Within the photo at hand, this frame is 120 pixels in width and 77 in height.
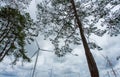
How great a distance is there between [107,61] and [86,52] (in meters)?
28.8

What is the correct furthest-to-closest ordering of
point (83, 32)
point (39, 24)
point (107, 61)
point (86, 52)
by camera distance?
1. point (107, 61)
2. point (39, 24)
3. point (83, 32)
4. point (86, 52)

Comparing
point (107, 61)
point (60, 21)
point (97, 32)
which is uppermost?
point (60, 21)

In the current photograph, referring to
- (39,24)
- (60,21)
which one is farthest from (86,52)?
(39,24)

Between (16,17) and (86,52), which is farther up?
(16,17)

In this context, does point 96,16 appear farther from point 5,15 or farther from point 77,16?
point 5,15

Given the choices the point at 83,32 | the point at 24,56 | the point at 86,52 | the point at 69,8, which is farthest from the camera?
the point at 24,56

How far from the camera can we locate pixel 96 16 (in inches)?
513

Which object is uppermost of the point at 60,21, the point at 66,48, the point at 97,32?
the point at 60,21

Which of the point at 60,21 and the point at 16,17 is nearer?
the point at 60,21

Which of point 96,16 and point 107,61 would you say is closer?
point 96,16

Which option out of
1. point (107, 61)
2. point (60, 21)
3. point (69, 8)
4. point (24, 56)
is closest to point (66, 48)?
point (60, 21)

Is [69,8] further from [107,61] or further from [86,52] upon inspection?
[107,61]

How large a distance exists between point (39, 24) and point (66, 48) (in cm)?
329

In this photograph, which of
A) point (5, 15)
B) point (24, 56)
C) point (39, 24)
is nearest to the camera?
point (39, 24)
